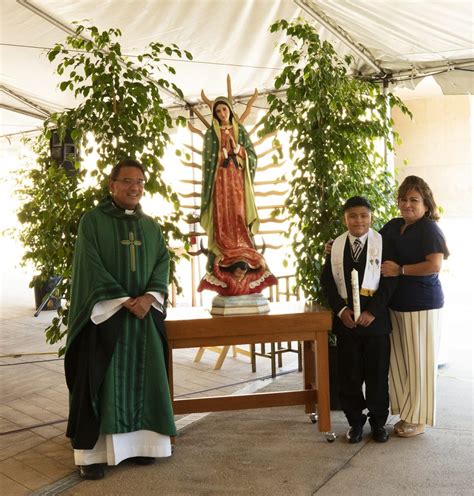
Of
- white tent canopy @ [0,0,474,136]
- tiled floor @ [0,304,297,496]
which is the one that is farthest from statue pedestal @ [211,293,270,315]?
white tent canopy @ [0,0,474,136]

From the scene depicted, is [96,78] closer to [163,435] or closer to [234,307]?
[234,307]

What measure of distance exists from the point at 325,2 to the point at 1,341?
170 inches

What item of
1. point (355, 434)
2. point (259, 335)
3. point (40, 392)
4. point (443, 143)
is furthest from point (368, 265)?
point (443, 143)

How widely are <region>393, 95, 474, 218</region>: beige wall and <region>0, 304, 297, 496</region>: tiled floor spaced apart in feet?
9.81

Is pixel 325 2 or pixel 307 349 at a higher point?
pixel 325 2

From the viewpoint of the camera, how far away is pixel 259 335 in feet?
10.3

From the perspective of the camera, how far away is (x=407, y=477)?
2.75m

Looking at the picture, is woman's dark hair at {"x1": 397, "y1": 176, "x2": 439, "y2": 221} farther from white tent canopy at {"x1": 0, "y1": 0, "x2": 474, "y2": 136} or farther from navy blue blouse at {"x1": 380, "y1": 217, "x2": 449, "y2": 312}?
white tent canopy at {"x1": 0, "y1": 0, "x2": 474, "y2": 136}

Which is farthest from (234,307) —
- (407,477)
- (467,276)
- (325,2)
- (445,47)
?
(467,276)

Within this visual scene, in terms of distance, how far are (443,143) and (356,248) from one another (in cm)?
433

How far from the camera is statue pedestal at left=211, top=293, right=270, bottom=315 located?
10.4 ft

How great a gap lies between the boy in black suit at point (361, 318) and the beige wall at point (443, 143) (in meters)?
4.04

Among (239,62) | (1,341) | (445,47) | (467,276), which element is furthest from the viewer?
(467,276)

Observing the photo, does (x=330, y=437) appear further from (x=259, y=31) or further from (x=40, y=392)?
(x=259, y=31)
